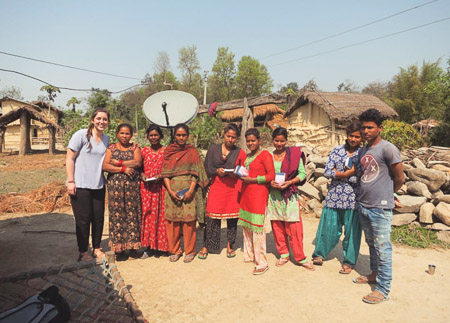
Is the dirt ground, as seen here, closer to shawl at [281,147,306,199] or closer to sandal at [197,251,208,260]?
sandal at [197,251,208,260]

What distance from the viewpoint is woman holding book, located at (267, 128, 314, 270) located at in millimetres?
3468

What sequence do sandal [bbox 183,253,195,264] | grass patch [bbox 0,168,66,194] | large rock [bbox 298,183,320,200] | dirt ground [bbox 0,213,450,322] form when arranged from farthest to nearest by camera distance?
1. grass patch [bbox 0,168,66,194]
2. large rock [bbox 298,183,320,200]
3. sandal [bbox 183,253,195,264]
4. dirt ground [bbox 0,213,450,322]

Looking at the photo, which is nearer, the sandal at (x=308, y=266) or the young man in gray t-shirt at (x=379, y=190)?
the young man in gray t-shirt at (x=379, y=190)

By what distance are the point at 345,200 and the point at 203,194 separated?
1.75 meters

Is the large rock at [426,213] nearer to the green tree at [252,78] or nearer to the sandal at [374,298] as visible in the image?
the sandal at [374,298]

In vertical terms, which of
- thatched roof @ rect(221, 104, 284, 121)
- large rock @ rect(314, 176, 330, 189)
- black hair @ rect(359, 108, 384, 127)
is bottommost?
large rock @ rect(314, 176, 330, 189)

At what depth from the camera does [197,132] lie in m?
16.7

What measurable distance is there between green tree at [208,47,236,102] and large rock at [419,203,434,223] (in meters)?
29.5

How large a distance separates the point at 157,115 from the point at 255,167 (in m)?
1.79

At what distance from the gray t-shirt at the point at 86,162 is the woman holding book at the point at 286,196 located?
6.66 feet

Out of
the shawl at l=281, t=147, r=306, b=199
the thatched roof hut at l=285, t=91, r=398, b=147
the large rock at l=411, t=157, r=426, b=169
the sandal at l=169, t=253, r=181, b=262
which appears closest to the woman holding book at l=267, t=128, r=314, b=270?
the shawl at l=281, t=147, r=306, b=199

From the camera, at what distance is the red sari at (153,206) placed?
380 centimetres

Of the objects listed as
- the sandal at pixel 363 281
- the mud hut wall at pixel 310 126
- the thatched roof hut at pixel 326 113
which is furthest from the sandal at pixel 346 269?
the mud hut wall at pixel 310 126

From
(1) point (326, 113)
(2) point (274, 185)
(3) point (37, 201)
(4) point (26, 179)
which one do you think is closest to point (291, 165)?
(2) point (274, 185)
